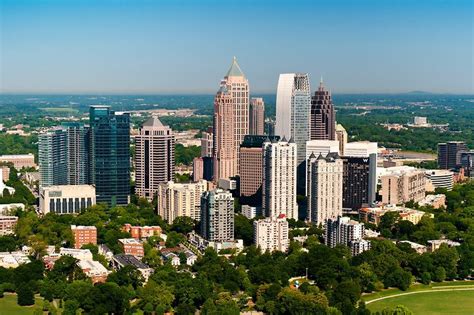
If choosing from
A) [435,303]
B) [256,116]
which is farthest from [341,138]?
[435,303]

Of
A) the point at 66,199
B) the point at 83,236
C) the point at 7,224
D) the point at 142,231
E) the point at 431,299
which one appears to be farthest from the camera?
the point at 66,199

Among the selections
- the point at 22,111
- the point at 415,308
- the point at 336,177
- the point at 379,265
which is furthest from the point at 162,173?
the point at 22,111

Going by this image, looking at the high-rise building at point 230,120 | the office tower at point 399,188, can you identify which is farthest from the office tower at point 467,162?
the high-rise building at point 230,120

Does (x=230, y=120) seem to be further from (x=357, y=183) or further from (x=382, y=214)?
(x=382, y=214)

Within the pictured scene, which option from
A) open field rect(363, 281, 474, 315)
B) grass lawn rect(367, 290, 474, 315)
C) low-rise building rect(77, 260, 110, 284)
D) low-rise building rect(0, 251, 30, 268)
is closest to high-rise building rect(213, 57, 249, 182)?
low-rise building rect(0, 251, 30, 268)

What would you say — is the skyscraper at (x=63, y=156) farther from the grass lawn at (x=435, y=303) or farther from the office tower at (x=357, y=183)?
the grass lawn at (x=435, y=303)

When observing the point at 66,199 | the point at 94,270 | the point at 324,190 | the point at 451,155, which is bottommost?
the point at 94,270

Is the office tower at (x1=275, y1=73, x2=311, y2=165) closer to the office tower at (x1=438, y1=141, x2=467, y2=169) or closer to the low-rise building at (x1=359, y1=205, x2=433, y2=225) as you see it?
the low-rise building at (x1=359, y1=205, x2=433, y2=225)
